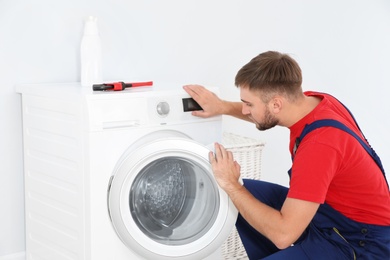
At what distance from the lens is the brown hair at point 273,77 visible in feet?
6.82

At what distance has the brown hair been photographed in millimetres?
2078

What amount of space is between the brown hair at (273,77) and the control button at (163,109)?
0.33 m

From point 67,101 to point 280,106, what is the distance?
2.45 ft

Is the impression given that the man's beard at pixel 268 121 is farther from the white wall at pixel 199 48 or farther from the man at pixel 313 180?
the white wall at pixel 199 48

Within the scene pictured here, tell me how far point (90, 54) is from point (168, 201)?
67 centimetres

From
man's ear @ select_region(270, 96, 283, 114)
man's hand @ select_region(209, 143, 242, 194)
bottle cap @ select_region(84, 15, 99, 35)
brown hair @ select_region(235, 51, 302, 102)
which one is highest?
bottle cap @ select_region(84, 15, 99, 35)

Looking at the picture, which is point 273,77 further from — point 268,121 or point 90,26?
point 90,26

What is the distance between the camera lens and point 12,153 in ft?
8.45

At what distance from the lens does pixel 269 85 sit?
6.83 ft

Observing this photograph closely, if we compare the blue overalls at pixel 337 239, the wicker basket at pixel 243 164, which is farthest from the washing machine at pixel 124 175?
the wicker basket at pixel 243 164

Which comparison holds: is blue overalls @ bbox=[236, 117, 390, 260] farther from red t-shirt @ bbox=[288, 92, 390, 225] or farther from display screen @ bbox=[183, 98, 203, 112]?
display screen @ bbox=[183, 98, 203, 112]

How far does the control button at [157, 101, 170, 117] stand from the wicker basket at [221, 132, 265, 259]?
1.83 ft

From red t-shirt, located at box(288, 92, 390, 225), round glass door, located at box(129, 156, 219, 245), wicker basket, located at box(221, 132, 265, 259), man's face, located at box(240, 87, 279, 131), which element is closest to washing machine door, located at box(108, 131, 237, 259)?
round glass door, located at box(129, 156, 219, 245)

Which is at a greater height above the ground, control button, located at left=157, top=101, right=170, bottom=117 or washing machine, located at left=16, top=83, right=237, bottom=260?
control button, located at left=157, top=101, right=170, bottom=117
